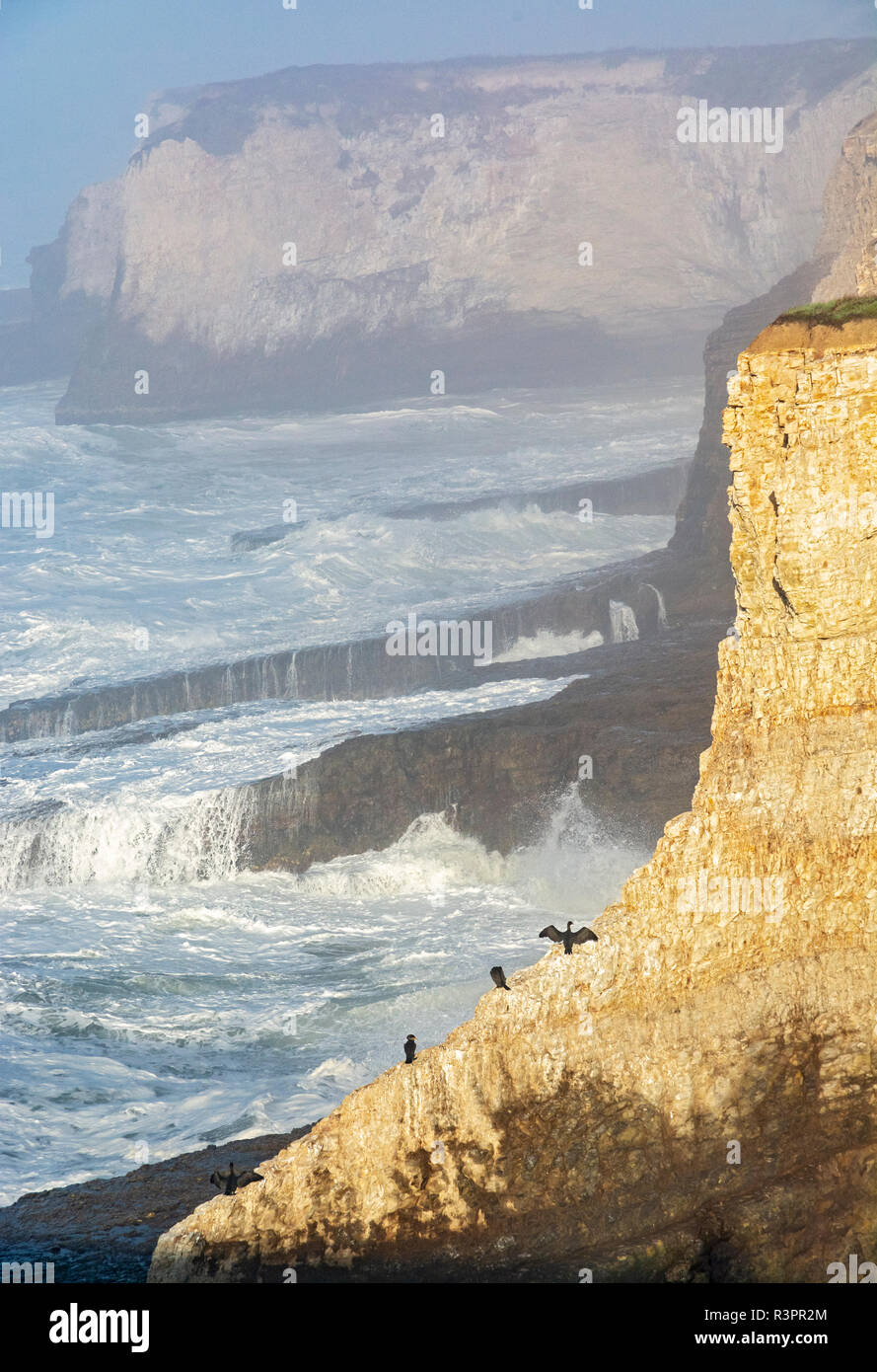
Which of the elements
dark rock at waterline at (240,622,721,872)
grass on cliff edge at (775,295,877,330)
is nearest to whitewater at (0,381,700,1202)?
dark rock at waterline at (240,622,721,872)

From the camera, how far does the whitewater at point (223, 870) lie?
2408 cm

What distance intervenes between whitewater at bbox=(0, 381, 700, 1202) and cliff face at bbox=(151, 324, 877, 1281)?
295 inches

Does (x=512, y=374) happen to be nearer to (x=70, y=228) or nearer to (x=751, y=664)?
(x=70, y=228)

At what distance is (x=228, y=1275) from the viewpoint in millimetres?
14578

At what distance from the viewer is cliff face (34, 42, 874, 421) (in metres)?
112

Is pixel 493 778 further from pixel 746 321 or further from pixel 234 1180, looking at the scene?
pixel 746 321

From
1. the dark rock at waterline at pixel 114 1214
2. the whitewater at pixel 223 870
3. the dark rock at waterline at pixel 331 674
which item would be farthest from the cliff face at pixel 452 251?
the dark rock at waterline at pixel 114 1214

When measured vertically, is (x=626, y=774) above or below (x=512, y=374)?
below

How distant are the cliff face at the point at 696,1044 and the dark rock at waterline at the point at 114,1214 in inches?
127

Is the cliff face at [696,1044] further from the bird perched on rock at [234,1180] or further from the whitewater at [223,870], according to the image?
the whitewater at [223,870]

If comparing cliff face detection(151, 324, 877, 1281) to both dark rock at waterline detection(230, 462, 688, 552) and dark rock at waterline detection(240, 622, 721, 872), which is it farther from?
dark rock at waterline detection(230, 462, 688, 552)

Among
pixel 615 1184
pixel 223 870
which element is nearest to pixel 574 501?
pixel 223 870
